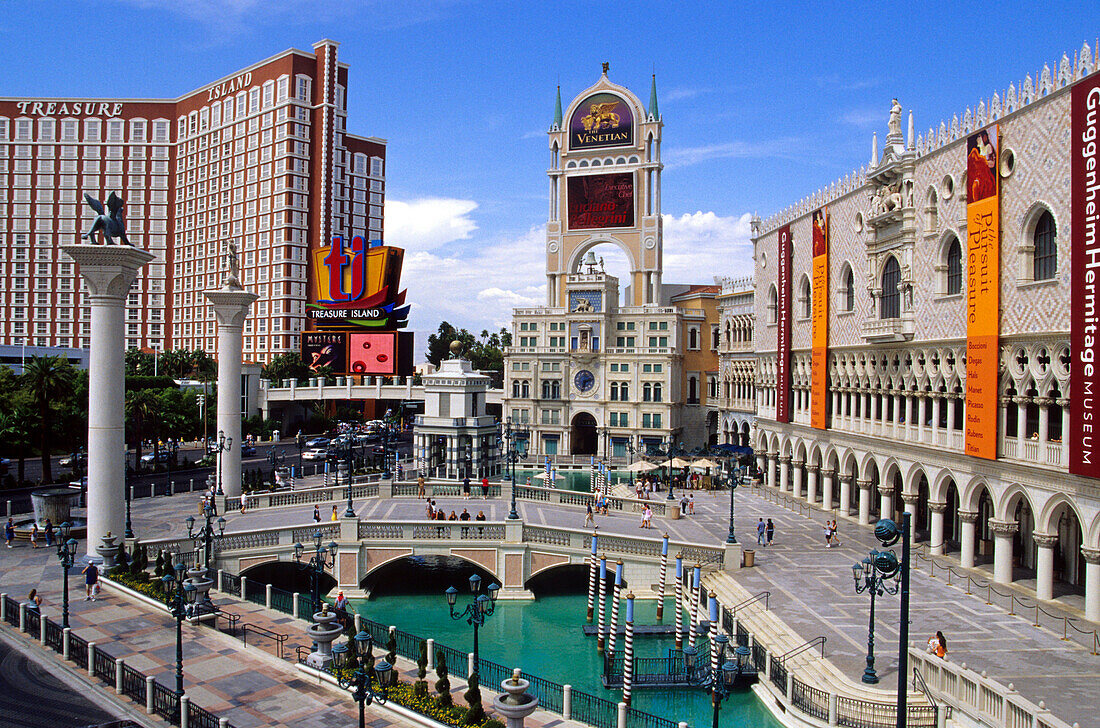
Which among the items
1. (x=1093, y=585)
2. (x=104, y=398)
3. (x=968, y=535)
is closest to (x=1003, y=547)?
(x=968, y=535)

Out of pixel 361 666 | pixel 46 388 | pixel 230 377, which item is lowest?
pixel 361 666

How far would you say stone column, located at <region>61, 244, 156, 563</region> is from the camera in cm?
3212

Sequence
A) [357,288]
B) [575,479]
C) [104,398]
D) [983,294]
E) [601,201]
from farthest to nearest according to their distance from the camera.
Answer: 1. [601,201]
2. [357,288]
3. [575,479]
4. [104,398]
5. [983,294]

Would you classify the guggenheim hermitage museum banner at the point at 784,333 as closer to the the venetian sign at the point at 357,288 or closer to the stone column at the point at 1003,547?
the stone column at the point at 1003,547

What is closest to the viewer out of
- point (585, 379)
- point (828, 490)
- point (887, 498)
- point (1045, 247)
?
point (1045, 247)

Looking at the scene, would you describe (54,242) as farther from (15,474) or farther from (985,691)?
(985,691)

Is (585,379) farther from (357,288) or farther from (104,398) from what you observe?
(104,398)

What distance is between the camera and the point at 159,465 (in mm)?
61031

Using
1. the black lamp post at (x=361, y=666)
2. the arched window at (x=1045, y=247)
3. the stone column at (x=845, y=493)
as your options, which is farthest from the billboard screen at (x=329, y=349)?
the arched window at (x=1045, y=247)

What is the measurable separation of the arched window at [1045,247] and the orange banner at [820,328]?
18045mm

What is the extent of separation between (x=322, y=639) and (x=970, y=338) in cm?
2700

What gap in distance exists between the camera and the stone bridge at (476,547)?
34.2m

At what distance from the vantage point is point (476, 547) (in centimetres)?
3491

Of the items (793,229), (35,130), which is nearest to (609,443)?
(793,229)
